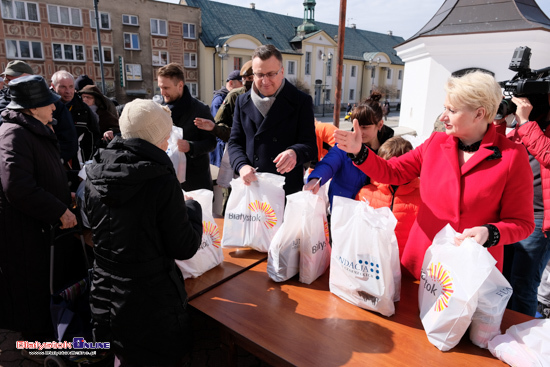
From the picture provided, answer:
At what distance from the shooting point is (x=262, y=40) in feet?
106

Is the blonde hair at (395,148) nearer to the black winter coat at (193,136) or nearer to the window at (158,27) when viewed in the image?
the black winter coat at (193,136)

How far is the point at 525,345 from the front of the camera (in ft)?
4.27

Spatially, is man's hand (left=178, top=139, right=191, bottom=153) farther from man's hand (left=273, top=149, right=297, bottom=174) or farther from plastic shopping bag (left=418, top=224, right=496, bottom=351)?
plastic shopping bag (left=418, top=224, right=496, bottom=351)

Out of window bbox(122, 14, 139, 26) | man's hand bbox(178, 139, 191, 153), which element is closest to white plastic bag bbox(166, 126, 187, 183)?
man's hand bbox(178, 139, 191, 153)

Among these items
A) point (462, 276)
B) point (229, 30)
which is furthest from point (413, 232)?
point (229, 30)

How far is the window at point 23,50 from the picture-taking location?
21903 millimetres

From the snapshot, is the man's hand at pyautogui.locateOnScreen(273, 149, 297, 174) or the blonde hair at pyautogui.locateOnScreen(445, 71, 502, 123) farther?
the man's hand at pyautogui.locateOnScreen(273, 149, 297, 174)

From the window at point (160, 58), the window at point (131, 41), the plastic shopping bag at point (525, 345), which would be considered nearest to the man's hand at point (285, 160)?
the plastic shopping bag at point (525, 345)

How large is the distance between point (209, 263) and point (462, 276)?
137 cm

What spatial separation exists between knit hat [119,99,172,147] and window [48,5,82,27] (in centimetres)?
2787

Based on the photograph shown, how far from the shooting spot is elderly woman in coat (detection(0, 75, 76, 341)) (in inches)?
79.9

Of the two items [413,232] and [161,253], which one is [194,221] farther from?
[413,232]

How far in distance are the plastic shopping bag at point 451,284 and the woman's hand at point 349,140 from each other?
585mm

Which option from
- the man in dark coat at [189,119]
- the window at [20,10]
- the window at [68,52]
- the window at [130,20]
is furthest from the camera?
the window at [130,20]
